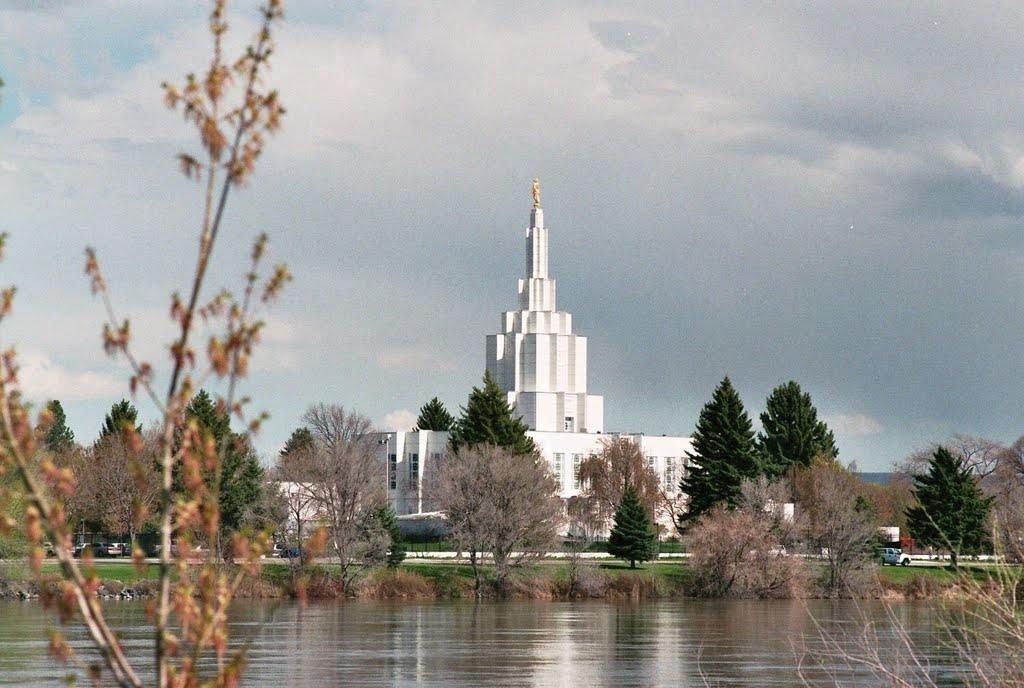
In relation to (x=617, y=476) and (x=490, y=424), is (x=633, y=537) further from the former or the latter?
(x=617, y=476)

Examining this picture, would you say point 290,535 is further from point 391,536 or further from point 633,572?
point 633,572

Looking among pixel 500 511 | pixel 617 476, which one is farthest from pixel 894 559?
pixel 500 511

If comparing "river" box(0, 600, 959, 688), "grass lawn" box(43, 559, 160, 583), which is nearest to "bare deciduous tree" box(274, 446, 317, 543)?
"river" box(0, 600, 959, 688)

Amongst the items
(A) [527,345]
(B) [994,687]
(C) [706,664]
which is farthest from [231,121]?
(A) [527,345]

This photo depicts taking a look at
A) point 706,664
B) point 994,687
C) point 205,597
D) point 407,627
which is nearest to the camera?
point 205,597

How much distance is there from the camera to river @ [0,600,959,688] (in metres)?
40.0

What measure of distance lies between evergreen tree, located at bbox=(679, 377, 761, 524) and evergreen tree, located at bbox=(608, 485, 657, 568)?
9162 millimetres

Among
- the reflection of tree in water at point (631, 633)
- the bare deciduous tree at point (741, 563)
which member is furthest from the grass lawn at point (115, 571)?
the bare deciduous tree at point (741, 563)

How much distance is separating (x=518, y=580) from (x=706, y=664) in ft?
127

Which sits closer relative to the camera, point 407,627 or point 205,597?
point 205,597

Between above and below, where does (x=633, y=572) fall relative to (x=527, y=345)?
below

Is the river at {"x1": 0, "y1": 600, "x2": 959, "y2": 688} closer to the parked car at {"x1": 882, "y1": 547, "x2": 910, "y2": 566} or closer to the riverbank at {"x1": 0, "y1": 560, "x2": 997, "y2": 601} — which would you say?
the riverbank at {"x1": 0, "y1": 560, "x2": 997, "y2": 601}

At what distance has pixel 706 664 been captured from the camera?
44.1 meters

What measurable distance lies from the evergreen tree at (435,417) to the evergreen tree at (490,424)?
3388 centimetres
